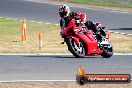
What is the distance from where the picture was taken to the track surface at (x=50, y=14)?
1564 inches

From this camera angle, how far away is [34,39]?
99.8ft

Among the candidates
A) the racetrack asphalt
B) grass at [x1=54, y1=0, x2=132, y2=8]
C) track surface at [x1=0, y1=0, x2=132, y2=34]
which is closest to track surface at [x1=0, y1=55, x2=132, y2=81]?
the racetrack asphalt

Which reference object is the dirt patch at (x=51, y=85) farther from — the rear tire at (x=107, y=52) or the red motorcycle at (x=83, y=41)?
the rear tire at (x=107, y=52)

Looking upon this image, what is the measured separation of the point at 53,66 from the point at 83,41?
1253mm

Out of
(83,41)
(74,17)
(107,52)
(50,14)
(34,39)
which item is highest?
(74,17)

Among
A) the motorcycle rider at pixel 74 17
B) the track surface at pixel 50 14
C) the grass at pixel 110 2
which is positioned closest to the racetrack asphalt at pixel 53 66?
the motorcycle rider at pixel 74 17

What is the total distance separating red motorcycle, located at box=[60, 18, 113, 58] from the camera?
1909 cm

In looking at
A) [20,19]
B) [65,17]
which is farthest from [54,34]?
[65,17]

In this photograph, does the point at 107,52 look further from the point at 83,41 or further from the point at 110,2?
the point at 110,2

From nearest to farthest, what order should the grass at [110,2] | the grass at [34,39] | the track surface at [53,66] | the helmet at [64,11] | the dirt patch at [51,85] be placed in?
the dirt patch at [51,85], the track surface at [53,66], the helmet at [64,11], the grass at [34,39], the grass at [110,2]

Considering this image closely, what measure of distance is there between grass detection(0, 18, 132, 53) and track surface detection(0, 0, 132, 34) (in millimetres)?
3115

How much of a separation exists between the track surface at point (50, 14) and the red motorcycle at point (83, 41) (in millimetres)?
16548

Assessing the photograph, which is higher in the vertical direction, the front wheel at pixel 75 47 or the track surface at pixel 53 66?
the front wheel at pixel 75 47

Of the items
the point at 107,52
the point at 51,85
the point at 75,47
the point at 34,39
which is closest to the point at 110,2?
the point at 34,39
